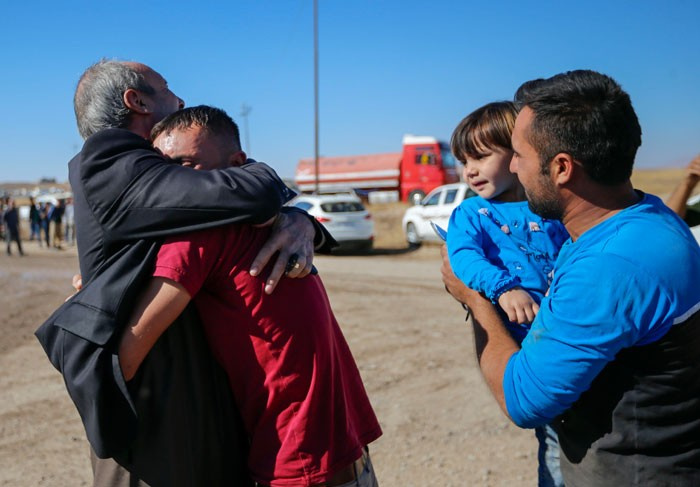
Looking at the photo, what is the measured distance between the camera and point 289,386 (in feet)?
5.65

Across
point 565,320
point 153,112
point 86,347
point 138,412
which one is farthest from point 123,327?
point 565,320

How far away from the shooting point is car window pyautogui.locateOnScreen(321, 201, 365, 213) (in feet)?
58.5

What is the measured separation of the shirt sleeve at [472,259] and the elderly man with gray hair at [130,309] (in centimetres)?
71

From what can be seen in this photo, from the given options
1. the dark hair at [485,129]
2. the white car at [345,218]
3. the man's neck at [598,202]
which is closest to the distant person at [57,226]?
the white car at [345,218]

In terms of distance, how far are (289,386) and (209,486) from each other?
0.38 meters

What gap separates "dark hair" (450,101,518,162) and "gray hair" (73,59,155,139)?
53.6 inches

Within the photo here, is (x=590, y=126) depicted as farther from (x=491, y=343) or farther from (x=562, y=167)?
(x=491, y=343)

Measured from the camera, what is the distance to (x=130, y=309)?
1.59 metres

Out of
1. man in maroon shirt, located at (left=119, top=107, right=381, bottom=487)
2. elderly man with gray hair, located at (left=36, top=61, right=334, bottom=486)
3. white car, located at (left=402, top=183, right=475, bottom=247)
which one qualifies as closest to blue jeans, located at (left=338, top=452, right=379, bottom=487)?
man in maroon shirt, located at (left=119, top=107, right=381, bottom=487)

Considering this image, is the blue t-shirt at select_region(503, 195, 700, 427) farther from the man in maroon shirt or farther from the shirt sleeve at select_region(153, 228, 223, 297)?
the shirt sleeve at select_region(153, 228, 223, 297)

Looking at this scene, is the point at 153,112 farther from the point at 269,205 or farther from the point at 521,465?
the point at 521,465

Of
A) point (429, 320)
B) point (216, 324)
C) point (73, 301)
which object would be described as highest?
point (73, 301)

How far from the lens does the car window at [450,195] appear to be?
58.9 feet

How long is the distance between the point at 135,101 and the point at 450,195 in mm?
16743
